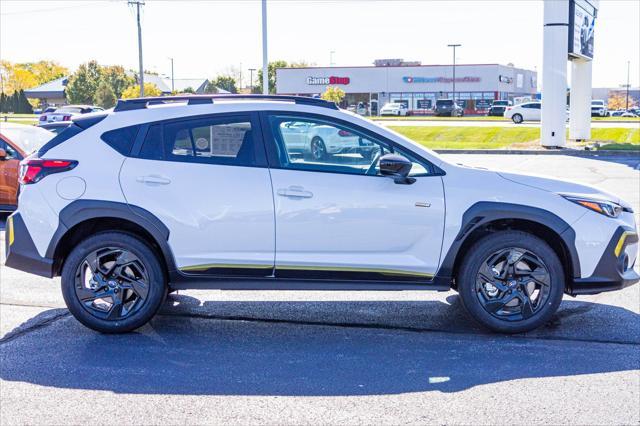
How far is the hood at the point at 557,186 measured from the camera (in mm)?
5773

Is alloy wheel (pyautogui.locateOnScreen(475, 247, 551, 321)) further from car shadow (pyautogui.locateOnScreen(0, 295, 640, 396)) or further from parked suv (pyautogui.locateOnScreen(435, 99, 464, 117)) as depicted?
parked suv (pyautogui.locateOnScreen(435, 99, 464, 117))

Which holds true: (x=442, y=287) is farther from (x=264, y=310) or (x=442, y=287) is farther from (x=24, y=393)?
(x=24, y=393)

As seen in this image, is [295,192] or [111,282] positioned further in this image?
[111,282]

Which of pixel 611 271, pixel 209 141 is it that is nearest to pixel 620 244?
pixel 611 271

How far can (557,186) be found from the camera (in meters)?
5.83

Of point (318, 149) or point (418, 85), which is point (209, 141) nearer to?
point (318, 149)

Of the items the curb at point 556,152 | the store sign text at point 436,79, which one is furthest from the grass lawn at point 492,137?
the store sign text at point 436,79

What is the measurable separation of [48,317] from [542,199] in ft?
13.7

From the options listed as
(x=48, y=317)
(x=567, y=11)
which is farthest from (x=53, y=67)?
(x=48, y=317)

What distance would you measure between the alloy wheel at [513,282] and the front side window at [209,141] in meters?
2.04

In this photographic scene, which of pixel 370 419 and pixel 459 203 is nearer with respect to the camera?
pixel 370 419

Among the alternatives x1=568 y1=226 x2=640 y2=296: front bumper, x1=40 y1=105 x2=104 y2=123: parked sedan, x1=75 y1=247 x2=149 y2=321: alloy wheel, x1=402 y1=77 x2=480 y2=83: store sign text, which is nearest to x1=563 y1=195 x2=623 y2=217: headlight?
x1=568 y1=226 x2=640 y2=296: front bumper

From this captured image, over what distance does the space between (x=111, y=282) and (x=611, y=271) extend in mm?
3848

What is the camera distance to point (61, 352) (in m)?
5.41
